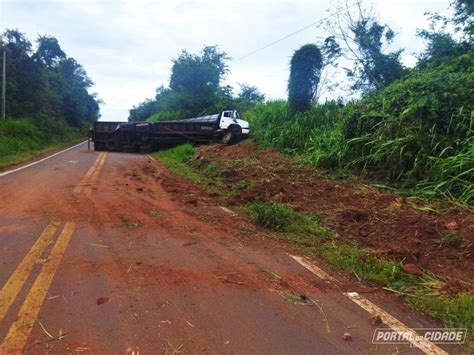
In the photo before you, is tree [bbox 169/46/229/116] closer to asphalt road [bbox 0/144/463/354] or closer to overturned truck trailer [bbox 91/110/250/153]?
overturned truck trailer [bbox 91/110/250/153]

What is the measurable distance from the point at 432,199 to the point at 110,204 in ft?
19.8

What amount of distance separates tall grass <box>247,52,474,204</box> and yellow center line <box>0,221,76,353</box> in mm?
6450

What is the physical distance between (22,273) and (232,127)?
1911cm

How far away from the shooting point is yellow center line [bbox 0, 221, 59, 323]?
12.6ft

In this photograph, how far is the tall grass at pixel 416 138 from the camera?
27.8 ft

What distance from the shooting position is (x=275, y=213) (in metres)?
7.22

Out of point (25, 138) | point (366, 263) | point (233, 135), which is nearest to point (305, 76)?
point (233, 135)

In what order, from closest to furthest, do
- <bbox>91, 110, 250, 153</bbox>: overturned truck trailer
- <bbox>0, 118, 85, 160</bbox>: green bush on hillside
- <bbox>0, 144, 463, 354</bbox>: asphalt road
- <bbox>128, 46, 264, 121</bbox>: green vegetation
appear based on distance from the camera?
<bbox>0, 144, 463, 354</bbox>: asphalt road < <bbox>91, 110, 250, 153</bbox>: overturned truck trailer < <bbox>0, 118, 85, 160</bbox>: green bush on hillside < <bbox>128, 46, 264, 121</bbox>: green vegetation

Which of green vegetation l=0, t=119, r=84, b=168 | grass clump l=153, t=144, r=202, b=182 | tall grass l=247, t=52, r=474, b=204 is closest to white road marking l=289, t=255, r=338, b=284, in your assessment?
tall grass l=247, t=52, r=474, b=204

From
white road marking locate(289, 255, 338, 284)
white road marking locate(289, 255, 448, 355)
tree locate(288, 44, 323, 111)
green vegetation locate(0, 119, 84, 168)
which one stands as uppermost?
tree locate(288, 44, 323, 111)

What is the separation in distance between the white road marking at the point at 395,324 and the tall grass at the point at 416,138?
4238 mm

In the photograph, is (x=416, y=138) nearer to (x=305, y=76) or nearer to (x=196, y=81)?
(x=305, y=76)

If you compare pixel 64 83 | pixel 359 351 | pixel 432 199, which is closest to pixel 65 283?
pixel 359 351

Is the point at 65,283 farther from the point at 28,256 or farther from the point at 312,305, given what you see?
the point at 312,305
